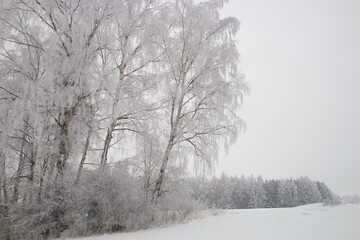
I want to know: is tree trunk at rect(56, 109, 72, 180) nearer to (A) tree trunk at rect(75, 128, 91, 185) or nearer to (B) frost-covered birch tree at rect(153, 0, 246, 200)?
(A) tree trunk at rect(75, 128, 91, 185)

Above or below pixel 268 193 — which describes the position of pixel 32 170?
below

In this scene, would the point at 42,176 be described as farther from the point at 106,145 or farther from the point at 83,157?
the point at 106,145

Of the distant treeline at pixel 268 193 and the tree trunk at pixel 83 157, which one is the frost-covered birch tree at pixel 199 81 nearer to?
the tree trunk at pixel 83 157

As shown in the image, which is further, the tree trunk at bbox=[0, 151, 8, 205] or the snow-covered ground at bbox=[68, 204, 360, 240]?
the tree trunk at bbox=[0, 151, 8, 205]

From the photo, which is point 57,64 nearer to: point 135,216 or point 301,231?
point 135,216

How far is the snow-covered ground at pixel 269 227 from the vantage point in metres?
6.12

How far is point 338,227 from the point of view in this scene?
21.7 ft

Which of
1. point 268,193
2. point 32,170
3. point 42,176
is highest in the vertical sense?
point 268,193

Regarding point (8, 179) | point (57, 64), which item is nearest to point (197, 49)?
point (57, 64)

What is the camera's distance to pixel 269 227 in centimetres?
686

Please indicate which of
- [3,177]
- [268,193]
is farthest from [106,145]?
[268,193]

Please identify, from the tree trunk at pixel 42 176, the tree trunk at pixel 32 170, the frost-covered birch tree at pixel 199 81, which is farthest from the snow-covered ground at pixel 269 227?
the frost-covered birch tree at pixel 199 81

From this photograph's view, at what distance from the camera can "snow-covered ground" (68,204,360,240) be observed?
6.12 metres

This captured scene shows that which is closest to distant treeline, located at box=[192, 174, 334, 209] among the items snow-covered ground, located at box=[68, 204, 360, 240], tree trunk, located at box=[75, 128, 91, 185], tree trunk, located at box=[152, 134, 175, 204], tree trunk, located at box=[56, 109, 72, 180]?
tree trunk, located at box=[152, 134, 175, 204]
